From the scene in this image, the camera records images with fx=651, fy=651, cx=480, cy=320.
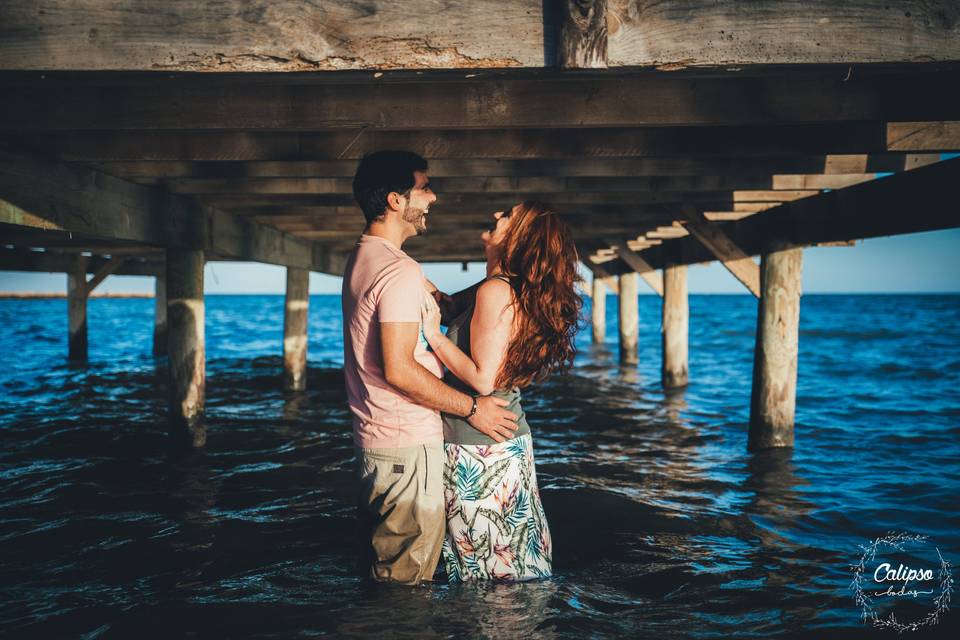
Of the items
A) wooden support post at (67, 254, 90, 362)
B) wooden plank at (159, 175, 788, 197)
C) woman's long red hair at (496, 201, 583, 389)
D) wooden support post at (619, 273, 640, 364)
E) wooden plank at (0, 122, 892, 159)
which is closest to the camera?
woman's long red hair at (496, 201, 583, 389)

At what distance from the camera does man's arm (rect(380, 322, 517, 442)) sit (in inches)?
96.1

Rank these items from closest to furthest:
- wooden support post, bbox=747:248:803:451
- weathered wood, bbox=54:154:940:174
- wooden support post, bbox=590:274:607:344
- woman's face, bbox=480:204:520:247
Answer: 1. woman's face, bbox=480:204:520:247
2. weathered wood, bbox=54:154:940:174
3. wooden support post, bbox=747:248:803:451
4. wooden support post, bbox=590:274:607:344

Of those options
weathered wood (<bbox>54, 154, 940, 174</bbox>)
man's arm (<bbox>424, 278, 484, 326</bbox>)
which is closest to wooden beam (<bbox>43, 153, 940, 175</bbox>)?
weathered wood (<bbox>54, 154, 940, 174</bbox>)

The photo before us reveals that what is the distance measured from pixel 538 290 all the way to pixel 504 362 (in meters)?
0.33

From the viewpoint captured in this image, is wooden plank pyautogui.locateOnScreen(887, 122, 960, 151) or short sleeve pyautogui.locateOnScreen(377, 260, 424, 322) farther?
wooden plank pyautogui.locateOnScreen(887, 122, 960, 151)

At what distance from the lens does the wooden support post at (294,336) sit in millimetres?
12070

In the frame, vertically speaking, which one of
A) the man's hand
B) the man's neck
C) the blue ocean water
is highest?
the man's neck

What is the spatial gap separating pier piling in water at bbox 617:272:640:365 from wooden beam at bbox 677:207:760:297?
8.87 metres

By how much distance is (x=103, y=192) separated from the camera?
521 cm

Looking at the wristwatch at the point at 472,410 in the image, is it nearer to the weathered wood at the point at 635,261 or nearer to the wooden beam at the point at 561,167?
the wooden beam at the point at 561,167

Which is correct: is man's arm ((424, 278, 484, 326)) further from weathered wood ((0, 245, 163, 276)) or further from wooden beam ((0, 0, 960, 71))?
weathered wood ((0, 245, 163, 276))

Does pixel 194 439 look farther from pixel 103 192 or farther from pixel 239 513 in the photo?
pixel 103 192

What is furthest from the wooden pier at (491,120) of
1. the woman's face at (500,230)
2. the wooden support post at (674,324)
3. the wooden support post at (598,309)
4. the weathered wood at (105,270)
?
the wooden support post at (598,309)

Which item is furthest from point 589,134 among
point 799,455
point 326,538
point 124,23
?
point 799,455
